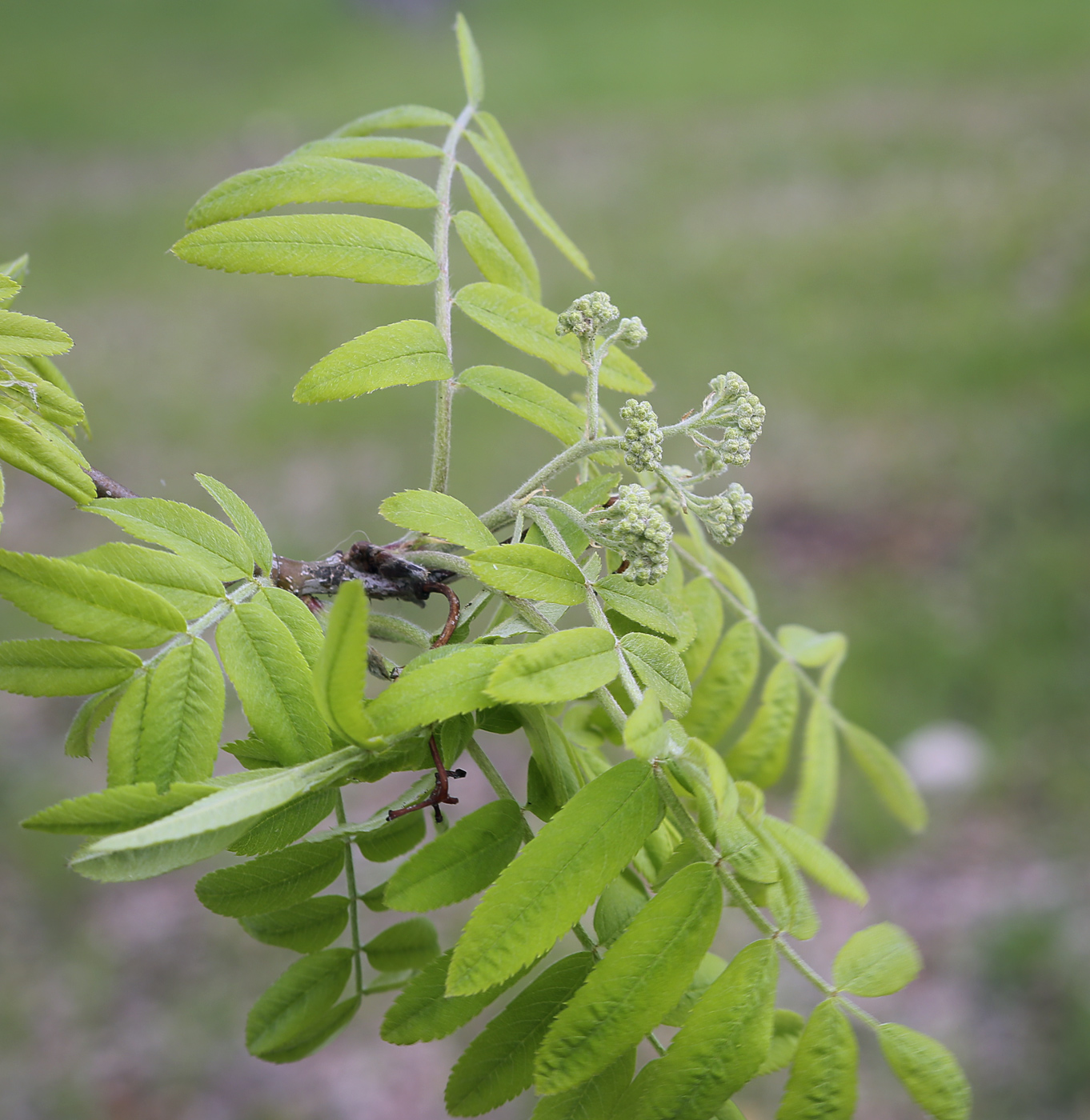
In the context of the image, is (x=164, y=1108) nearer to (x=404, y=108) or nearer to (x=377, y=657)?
(x=377, y=657)

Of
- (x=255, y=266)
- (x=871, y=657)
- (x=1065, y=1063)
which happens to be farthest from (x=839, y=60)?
(x=255, y=266)

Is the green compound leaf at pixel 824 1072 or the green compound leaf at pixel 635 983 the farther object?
the green compound leaf at pixel 824 1072

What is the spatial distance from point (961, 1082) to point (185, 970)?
13.5 feet

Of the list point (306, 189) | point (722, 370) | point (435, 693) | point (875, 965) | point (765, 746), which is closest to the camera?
point (435, 693)

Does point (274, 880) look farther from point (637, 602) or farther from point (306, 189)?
point (306, 189)

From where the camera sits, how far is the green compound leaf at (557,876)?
0.95m

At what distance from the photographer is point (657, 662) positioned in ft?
3.73

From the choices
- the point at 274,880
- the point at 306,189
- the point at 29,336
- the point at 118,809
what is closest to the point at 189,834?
the point at 118,809

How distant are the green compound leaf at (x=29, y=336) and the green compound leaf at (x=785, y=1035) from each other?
4.13ft

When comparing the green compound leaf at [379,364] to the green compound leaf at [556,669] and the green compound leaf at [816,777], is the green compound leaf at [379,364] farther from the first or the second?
the green compound leaf at [816,777]

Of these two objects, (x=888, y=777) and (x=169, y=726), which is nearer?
(x=169, y=726)

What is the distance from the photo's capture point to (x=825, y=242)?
9.03 m

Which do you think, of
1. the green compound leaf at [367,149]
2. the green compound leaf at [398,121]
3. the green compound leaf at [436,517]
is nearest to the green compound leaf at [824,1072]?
the green compound leaf at [436,517]

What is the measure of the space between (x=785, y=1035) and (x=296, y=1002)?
0.72 meters
